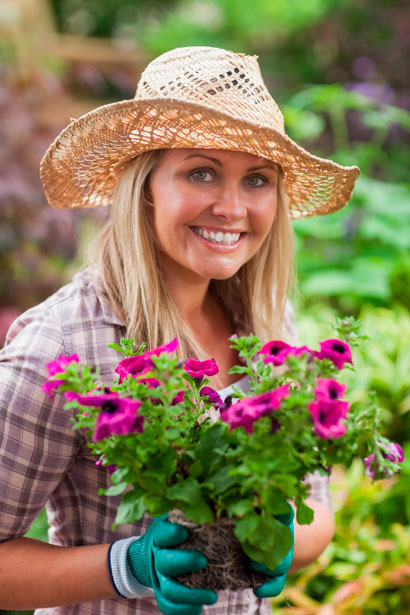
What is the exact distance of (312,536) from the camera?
1764 mm

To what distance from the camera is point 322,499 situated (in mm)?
1908

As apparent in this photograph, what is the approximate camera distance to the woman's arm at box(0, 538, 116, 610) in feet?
4.54

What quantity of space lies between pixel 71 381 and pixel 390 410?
2.57 m

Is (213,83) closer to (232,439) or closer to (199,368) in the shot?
(199,368)

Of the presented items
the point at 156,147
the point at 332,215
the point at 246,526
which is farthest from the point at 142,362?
the point at 332,215

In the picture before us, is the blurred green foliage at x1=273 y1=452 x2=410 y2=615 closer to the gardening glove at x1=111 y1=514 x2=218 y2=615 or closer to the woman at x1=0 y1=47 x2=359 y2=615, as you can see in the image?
the woman at x1=0 y1=47 x2=359 y2=615

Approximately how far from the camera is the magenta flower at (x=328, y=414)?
3.19ft

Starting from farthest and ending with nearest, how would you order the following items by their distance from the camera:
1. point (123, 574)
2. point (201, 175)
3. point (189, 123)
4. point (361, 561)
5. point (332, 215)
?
1. point (332, 215)
2. point (361, 561)
3. point (201, 175)
4. point (189, 123)
5. point (123, 574)

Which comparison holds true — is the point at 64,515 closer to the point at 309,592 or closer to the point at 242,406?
the point at 242,406

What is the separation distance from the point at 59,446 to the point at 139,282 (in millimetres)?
442

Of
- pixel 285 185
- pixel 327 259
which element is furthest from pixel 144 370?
pixel 327 259

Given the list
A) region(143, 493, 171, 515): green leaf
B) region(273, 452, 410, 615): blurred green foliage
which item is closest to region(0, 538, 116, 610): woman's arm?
region(143, 493, 171, 515): green leaf

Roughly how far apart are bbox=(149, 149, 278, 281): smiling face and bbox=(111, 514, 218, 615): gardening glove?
646 millimetres

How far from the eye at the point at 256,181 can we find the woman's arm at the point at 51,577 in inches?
36.5
